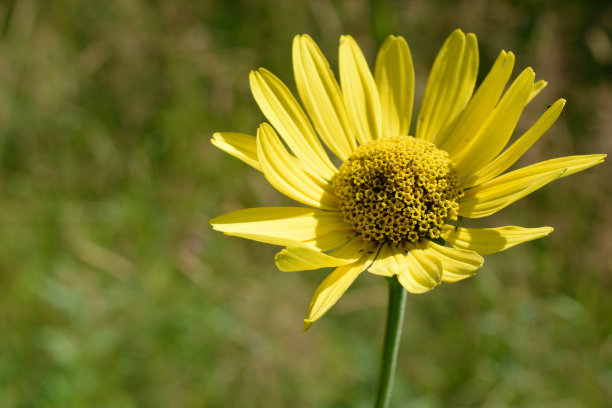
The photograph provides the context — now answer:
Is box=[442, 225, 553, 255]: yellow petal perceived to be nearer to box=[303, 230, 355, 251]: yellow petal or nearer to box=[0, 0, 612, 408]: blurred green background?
box=[303, 230, 355, 251]: yellow petal

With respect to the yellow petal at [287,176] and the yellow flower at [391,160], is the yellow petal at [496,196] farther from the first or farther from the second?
the yellow petal at [287,176]

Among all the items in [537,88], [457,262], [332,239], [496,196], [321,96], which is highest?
[537,88]

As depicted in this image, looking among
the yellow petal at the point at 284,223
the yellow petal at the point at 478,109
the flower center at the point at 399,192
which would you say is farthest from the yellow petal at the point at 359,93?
the yellow petal at the point at 284,223

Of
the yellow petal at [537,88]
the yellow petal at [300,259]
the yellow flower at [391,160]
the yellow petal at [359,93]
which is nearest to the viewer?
the yellow petal at [300,259]

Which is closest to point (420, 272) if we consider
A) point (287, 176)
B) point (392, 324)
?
point (392, 324)

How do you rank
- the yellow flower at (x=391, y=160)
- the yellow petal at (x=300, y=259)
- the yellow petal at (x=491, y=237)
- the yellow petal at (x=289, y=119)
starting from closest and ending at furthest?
1. the yellow petal at (x=300, y=259)
2. the yellow petal at (x=491, y=237)
3. the yellow flower at (x=391, y=160)
4. the yellow petal at (x=289, y=119)

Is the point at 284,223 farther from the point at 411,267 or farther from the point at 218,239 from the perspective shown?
the point at 218,239

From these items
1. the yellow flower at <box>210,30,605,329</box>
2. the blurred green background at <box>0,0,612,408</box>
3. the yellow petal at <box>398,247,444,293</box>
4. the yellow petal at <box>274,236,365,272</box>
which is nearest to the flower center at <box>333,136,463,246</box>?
the yellow flower at <box>210,30,605,329</box>

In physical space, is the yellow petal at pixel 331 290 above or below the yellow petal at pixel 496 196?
below
